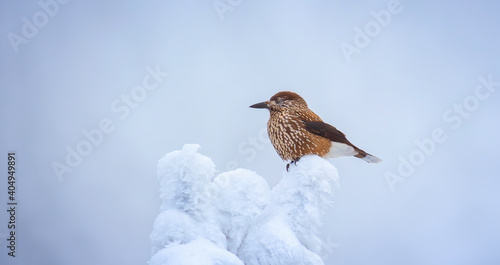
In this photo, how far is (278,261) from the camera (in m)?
3.88

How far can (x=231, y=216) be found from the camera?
4191 millimetres

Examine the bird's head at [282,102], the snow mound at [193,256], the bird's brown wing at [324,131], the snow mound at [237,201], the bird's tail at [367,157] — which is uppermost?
the bird's head at [282,102]

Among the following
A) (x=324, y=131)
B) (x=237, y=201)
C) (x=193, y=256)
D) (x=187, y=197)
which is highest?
(x=324, y=131)

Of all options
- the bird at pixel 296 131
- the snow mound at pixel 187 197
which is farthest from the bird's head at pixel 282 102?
the snow mound at pixel 187 197

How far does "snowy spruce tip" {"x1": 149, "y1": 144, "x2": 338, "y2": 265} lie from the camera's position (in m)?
3.69

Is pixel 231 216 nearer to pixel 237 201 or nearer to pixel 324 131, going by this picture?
pixel 237 201

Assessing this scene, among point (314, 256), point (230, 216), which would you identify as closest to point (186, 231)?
point (230, 216)

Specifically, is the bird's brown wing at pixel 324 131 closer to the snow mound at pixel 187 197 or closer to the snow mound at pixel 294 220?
the snow mound at pixel 294 220

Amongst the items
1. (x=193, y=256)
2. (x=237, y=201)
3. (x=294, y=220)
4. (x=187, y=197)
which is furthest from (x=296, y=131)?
(x=193, y=256)

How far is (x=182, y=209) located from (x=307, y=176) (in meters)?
1.50

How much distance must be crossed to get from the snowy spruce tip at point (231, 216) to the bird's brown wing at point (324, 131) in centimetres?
230

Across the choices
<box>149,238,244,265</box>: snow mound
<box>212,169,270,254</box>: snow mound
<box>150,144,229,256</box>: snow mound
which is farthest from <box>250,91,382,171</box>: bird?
<box>149,238,244,265</box>: snow mound

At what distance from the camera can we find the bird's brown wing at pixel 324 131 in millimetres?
6980

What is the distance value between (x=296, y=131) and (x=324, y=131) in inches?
23.9
